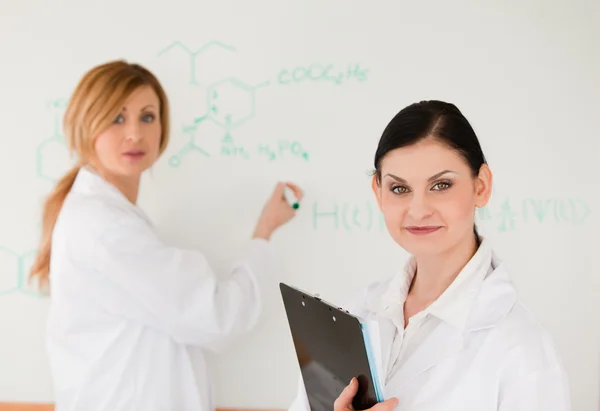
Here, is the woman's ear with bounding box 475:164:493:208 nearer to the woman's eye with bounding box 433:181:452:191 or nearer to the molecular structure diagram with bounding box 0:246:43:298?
the woman's eye with bounding box 433:181:452:191

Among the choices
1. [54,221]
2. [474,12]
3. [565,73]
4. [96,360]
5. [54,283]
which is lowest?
[96,360]

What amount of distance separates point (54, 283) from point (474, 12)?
0.95 meters

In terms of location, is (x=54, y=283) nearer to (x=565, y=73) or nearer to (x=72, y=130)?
(x=72, y=130)

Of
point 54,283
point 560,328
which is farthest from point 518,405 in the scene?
point 54,283

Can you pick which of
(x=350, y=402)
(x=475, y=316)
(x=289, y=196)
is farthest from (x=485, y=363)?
(x=289, y=196)

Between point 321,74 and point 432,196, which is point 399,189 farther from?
point 321,74

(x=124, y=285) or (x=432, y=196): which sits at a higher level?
(x=432, y=196)

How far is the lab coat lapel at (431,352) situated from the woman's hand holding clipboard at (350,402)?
2.2 inches

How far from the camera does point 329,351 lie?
80cm

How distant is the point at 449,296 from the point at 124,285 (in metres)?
0.60

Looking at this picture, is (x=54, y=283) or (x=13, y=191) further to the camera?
(x=13, y=191)

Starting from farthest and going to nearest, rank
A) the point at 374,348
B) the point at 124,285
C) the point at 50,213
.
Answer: the point at 50,213 < the point at 124,285 < the point at 374,348

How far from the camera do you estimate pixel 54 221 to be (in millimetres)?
1269

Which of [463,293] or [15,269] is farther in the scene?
[15,269]
